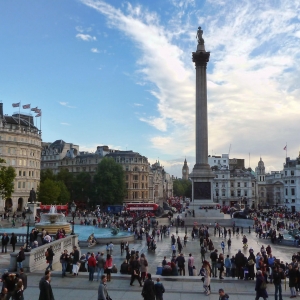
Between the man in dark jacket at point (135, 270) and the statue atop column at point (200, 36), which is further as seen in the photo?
the statue atop column at point (200, 36)

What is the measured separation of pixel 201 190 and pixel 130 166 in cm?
4878

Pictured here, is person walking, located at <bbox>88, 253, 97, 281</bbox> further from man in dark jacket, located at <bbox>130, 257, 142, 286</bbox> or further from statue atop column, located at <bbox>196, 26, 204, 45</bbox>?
statue atop column, located at <bbox>196, 26, 204, 45</bbox>

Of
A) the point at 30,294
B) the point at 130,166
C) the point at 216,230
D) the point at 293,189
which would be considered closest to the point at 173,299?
the point at 30,294

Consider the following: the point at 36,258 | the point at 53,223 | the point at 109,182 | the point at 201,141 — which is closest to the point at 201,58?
the point at 201,141

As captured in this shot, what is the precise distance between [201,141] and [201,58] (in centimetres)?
1519

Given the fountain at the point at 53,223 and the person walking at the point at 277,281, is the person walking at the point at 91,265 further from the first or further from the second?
the fountain at the point at 53,223

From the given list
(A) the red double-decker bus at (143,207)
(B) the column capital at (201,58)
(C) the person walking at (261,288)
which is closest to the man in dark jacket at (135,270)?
(C) the person walking at (261,288)

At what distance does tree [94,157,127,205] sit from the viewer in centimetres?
9075

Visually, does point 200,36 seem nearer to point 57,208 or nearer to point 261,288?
point 57,208

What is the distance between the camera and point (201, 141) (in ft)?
207

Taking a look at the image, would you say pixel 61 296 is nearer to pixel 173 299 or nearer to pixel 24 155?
pixel 173 299

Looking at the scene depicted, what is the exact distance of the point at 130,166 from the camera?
106750 mm

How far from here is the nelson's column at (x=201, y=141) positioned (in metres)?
59.9

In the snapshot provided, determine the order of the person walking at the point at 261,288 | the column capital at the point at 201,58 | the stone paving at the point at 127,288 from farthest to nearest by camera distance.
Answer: the column capital at the point at 201,58
the stone paving at the point at 127,288
the person walking at the point at 261,288
